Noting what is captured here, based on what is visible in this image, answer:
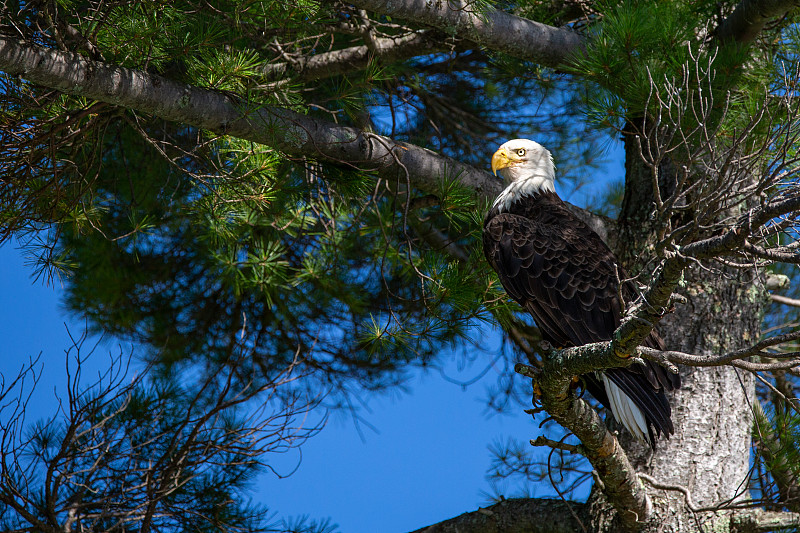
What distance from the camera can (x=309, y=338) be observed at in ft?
13.8

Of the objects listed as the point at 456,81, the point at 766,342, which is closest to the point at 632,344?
the point at 766,342

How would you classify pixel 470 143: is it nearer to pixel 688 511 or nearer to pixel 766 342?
pixel 688 511

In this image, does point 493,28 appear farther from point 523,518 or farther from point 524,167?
point 523,518

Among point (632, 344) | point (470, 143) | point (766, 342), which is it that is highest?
point (470, 143)

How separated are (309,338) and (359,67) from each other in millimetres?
1650

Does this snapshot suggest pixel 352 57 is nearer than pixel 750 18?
No

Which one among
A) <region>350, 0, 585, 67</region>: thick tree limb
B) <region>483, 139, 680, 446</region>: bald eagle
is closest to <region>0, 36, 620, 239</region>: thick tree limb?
<region>483, 139, 680, 446</region>: bald eagle

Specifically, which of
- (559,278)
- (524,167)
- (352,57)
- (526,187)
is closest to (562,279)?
(559,278)

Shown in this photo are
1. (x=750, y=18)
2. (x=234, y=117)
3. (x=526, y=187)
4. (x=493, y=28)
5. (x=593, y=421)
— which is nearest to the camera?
(x=593, y=421)

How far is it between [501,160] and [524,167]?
11 centimetres

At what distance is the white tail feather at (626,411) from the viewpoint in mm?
2549

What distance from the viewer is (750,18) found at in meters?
2.73

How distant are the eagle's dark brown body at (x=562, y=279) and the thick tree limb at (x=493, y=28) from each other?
0.65 meters

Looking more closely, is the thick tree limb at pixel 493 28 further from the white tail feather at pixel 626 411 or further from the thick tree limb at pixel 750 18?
the white tail feather at pixel 626 411
